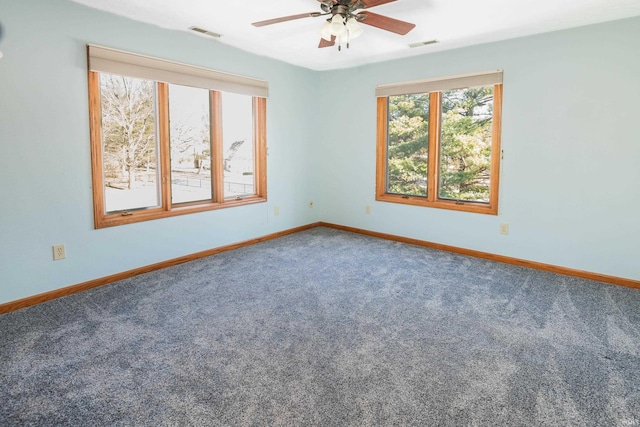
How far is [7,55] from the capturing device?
8.65ft

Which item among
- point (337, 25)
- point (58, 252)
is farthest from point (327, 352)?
point (58, 252)

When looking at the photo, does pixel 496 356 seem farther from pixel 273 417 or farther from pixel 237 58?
pixel 237 58

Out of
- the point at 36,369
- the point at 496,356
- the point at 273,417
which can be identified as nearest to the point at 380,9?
the point at 496,356

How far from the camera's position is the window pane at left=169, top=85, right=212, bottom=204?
383cm

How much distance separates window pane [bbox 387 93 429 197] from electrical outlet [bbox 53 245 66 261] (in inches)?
A: 142

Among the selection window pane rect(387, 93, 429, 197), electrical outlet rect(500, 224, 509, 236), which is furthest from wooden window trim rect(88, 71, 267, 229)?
electrical outlet rect(500, 224, 509, 236)

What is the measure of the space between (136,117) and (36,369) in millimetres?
2274

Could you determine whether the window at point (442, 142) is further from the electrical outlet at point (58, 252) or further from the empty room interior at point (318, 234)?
the electrical outlet at point (58, 252)

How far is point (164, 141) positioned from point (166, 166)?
0.24 metres

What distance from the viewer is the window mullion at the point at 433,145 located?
4336mm

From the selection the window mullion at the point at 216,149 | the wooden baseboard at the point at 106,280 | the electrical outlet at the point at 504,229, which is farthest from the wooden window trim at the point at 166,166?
the electrical outlet at the point at 504,229

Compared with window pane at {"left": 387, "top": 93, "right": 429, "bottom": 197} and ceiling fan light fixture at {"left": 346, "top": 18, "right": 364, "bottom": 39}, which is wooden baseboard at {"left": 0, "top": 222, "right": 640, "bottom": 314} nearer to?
window pane at {"left": 387, "top": 93, "right": 429, "bottom": 197}

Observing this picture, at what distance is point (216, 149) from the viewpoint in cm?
421

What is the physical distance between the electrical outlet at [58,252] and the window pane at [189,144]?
1106 millimetres
